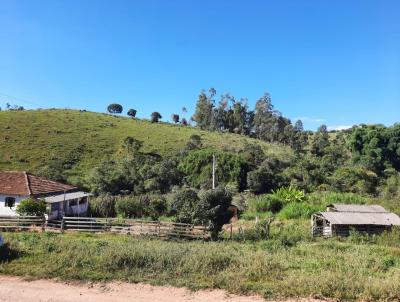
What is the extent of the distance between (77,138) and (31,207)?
1396 inches

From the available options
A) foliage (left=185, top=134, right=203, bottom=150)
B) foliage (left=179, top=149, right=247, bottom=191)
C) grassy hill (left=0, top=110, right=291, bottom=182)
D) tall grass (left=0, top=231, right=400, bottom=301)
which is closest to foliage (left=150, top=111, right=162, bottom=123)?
grassy hill (left=0, top=110, right=291, bottom=182)

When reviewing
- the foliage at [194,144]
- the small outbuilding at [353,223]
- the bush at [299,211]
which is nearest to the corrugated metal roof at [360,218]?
the small outbuilding at [353,223]

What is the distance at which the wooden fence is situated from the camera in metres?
20.8

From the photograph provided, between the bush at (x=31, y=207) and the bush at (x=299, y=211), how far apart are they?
56.7 ft

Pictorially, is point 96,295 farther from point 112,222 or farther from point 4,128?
point 4,128

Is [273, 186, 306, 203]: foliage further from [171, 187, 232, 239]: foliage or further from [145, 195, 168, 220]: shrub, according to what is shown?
[171, 187, 232, 239]: foliage

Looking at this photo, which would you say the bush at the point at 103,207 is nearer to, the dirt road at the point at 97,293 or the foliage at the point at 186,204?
the foliage at the point at 186,204

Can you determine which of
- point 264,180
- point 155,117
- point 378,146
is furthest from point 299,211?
point 155,117

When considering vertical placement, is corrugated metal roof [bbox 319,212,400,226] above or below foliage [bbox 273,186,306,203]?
below

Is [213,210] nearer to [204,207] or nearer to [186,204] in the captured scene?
[204,207]

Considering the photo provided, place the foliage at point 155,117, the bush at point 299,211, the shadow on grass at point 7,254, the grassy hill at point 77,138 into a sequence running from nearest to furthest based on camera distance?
the shadow on grass at point 7,254 < the bush at point 299,211 < the grassy hill at point 77,138 < the foliage at point 155,117

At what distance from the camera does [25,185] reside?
26984mm

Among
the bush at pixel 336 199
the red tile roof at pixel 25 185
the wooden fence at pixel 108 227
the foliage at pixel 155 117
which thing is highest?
the foliage at pixel 155 117

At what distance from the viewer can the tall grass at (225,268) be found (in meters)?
11.6
